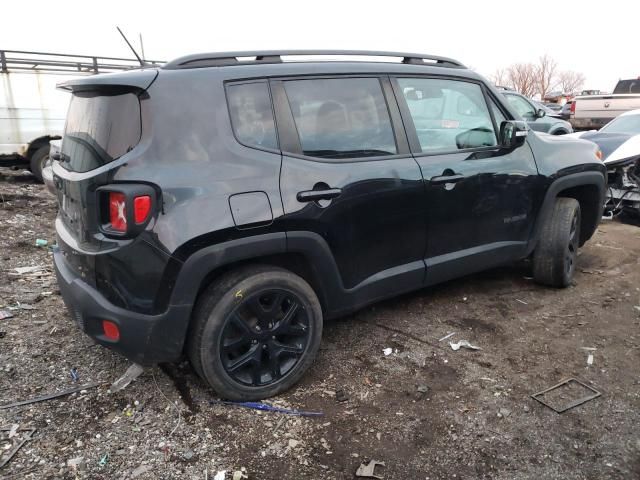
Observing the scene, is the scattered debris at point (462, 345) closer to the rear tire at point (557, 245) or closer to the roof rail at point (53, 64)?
the rear tire at point (557, 245)

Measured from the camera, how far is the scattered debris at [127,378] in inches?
116

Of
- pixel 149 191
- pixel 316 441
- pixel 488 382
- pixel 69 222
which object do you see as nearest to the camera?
pixel 149 191

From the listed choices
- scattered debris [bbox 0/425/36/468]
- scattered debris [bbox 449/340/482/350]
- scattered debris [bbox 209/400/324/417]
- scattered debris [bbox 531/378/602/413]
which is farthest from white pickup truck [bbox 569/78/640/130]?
scattered debris [bbox 0/425/36/468]

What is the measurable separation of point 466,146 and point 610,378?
69.5 inches

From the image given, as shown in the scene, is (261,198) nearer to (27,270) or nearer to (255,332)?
(255,332)

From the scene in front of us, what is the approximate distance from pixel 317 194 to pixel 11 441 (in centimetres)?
199

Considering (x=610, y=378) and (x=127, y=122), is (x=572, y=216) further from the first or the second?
(x=127, y=122)

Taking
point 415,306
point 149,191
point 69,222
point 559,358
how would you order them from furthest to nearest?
point 415,306 → point 559,358 → point 69,222 → point 149,191

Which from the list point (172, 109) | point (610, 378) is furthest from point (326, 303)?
point (610, 378)

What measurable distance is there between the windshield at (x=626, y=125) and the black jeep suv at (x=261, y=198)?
510 centimetres

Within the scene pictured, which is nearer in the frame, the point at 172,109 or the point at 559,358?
the point at 172,109

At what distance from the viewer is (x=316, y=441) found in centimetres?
253

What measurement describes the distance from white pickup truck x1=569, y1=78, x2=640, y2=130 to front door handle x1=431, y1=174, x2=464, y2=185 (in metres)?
12.8

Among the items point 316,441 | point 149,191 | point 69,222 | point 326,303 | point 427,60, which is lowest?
point 316,441
